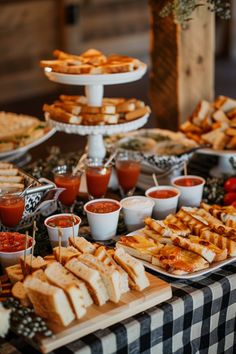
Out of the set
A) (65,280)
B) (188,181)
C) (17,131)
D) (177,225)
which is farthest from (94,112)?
(65,280)

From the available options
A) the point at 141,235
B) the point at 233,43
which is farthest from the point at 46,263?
the point at 233,43

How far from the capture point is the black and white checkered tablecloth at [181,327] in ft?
6.59

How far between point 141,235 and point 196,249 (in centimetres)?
30

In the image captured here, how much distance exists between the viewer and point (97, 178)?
9.73 ft

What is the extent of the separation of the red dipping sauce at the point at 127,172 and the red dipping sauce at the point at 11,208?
60 centimetres

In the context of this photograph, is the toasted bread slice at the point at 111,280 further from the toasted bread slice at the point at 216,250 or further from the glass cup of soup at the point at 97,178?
the glass cup of soup at the point at 97,178

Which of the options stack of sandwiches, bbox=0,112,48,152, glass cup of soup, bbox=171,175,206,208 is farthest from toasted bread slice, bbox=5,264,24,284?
stack of sandwiches, bbox=0,112,48,152

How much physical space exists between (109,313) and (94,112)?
1.35 metres

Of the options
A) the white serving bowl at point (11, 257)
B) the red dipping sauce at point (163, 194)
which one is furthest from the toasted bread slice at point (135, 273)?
the red dipping sauce at point (163, 194)

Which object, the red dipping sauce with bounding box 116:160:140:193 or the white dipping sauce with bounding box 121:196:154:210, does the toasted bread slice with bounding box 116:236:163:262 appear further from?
the red dipping sauce with bounding box 116:160:140:193

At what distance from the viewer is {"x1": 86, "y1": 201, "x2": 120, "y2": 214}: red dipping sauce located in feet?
8.86

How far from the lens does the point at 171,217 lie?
8.75 feet

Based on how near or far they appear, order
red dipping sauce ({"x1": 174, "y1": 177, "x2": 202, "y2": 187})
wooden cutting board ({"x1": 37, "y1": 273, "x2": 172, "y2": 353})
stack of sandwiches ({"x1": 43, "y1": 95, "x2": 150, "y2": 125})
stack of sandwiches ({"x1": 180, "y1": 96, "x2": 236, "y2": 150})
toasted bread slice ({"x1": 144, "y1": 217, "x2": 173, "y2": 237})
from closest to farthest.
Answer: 1. wooden cutting board ({"x1": 37, "y1": 273, "x2": 172, "y2": 353})
2. toasted bread slice ({"x1": 144, "y1": 217, "x2": 173, "y2": 237})
3. red dipping sauce ({"x1": 174, "y1": 177, "x2": 202, "y2": 187})
4. stack of sandwiches ({"x1": 43, "y1": 95, "x2": 150, "y2": 125})
5. stack of sandwiches ({"x1": 180, "y1": 96, "x2": 236, "y2": 150})

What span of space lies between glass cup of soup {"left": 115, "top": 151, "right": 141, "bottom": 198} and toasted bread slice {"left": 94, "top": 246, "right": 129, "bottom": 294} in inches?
32.8
